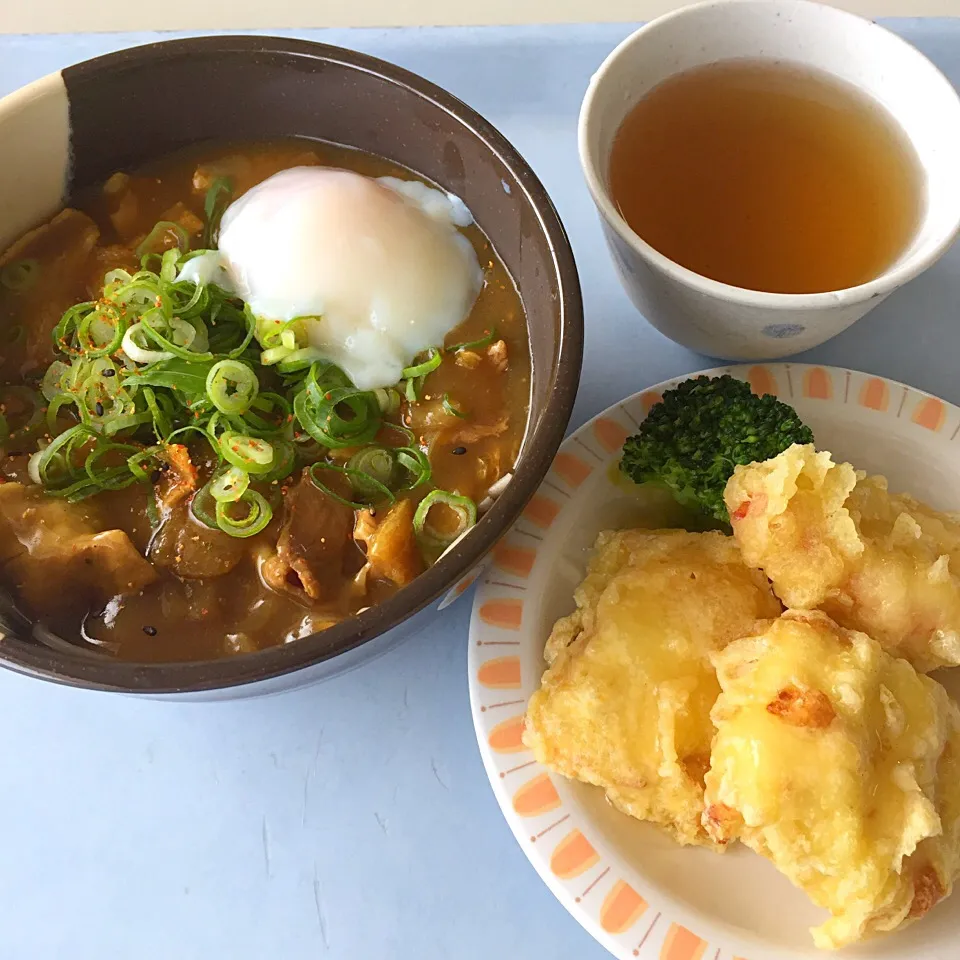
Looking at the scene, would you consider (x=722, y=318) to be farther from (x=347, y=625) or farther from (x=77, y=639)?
(x=77, y=639)

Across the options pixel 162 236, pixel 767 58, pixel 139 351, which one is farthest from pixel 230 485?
pixel 767 58

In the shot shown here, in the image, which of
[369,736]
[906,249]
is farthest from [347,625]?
Result: [906,249]

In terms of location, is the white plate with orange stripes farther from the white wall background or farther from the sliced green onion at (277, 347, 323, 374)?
the white wall background

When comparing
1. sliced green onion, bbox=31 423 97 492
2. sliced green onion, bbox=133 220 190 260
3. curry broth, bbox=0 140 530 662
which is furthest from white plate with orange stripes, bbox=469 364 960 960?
sliced green onion, bbox=133 220 190 260

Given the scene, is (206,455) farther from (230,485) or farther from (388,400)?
(388,400)

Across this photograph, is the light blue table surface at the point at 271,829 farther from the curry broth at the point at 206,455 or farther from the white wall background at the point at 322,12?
the white wall background at the point at 322,12

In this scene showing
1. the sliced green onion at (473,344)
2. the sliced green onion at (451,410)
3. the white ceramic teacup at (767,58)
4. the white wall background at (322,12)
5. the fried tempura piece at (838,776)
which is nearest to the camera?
the fried tempura piece at (838,776)

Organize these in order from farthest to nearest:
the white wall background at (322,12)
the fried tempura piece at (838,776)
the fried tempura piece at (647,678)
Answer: the white wall background at (322,12), the fried tempura piece at (647,678), the fried tempura piece at (838,776)

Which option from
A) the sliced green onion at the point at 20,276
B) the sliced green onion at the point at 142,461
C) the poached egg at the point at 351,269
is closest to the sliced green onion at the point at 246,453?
the sliced green onion at the point at 142,461
